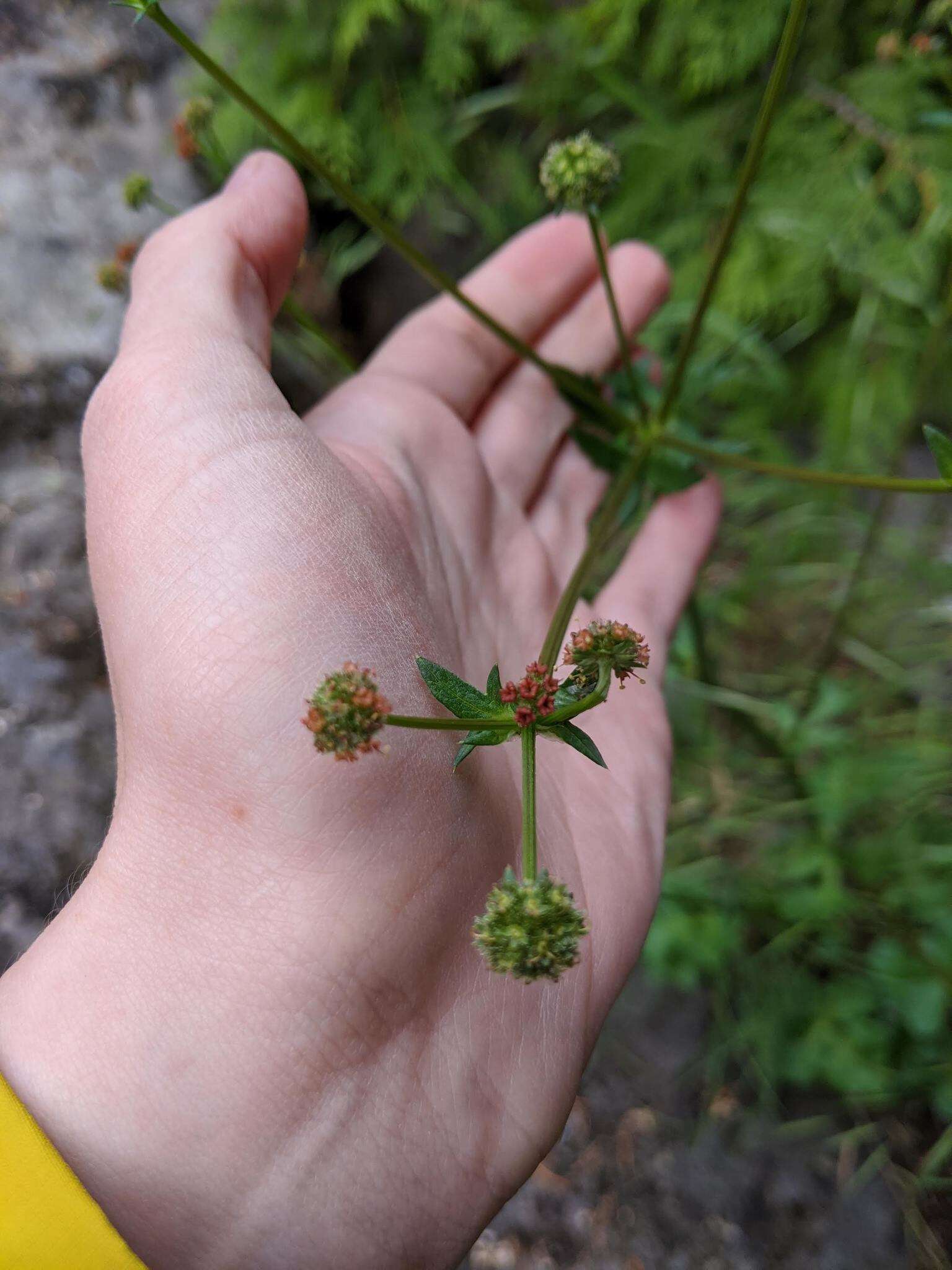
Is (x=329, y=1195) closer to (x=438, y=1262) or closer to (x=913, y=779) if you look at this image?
(x=438, y=1262)

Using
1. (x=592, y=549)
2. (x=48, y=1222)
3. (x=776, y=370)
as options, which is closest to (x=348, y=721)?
(x=592, y=549)

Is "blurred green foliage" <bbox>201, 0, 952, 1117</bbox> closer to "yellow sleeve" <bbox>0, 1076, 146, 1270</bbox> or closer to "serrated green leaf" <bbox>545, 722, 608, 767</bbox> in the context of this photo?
"serrated green leaf" <bbox>545, 722, 608, 767</bbox>

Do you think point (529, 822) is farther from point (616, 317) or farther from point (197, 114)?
point (197, 114)

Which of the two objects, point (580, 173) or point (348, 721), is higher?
point (580, 173)

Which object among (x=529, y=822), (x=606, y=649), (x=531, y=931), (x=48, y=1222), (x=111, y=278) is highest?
(x=111, y=278)

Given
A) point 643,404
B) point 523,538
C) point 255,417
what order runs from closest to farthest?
point 255,417
point 643,404
point 523,538

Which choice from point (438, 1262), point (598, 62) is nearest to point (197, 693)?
point (438, 1262)
